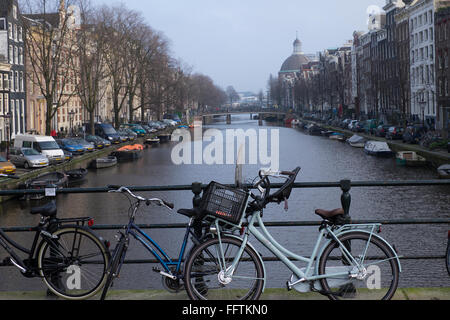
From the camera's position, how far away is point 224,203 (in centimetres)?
512

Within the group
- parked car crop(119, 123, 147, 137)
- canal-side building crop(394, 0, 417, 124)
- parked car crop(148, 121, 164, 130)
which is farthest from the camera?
parked car crop(148, 121, 164, 130)

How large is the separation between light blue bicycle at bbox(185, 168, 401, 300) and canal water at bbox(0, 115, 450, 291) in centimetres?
74

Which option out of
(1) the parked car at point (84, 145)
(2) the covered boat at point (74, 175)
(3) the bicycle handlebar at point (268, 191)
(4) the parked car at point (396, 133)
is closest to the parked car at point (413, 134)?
(4) the parked car at point (396, 133)

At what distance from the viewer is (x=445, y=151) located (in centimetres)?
4294

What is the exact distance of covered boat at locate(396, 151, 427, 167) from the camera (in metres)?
43.5

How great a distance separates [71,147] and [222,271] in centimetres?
4437

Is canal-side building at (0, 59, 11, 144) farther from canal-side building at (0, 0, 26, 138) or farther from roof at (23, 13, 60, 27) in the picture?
roof at (23, 13, 60, 27)

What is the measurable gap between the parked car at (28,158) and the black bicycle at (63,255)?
3410 cm

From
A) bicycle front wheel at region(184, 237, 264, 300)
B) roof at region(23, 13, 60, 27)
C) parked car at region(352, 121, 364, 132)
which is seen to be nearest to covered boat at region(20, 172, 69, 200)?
roof at region(23, 13, 60, 27)

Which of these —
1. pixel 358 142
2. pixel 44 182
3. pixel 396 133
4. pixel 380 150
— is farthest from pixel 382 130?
pixel 44 182

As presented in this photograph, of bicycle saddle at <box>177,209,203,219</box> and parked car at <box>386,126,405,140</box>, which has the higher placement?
parked car at <box>386,126,405,140</box>

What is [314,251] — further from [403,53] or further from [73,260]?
[403,53]

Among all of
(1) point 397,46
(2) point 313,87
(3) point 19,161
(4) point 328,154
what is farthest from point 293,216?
(2) point 313,87
